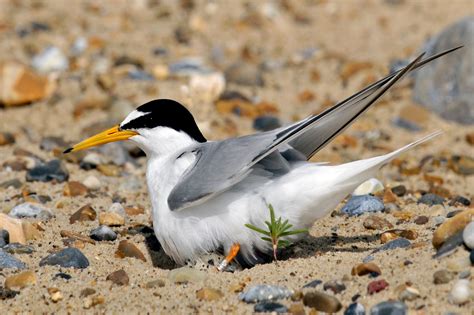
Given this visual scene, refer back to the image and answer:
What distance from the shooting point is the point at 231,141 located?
14.5 feet

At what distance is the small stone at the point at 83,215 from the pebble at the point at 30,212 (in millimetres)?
146

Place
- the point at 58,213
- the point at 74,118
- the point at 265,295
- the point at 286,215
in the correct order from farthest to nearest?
the point at 74,118 < the point at 58,213 < the point at 286,215 < the point at 265,295

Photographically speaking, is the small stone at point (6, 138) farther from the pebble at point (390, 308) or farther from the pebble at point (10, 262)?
the pebble at point (390, 308)

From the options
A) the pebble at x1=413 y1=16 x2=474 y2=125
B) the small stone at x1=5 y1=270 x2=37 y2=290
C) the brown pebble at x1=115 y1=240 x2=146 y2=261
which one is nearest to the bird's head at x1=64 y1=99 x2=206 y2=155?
the brown pebble at x1=115 y1=240 x2=146 y2=261

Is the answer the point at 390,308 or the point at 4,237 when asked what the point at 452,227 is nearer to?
the point at 390,308

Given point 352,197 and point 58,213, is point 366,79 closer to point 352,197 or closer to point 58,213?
point 352,197

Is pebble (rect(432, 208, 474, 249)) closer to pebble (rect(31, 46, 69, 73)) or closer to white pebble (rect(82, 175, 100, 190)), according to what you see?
white pebble (rect(82, 175, 100, 190))

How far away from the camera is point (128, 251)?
183 inches

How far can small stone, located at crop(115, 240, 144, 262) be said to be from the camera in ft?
15.3

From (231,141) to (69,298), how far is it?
3.71ft

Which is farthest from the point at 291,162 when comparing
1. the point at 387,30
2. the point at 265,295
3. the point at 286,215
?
the point at 387,30

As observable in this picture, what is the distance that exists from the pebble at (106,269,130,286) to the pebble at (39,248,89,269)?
29cm

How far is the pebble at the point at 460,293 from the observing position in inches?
137

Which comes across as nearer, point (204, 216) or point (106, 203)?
point (204, 216)
